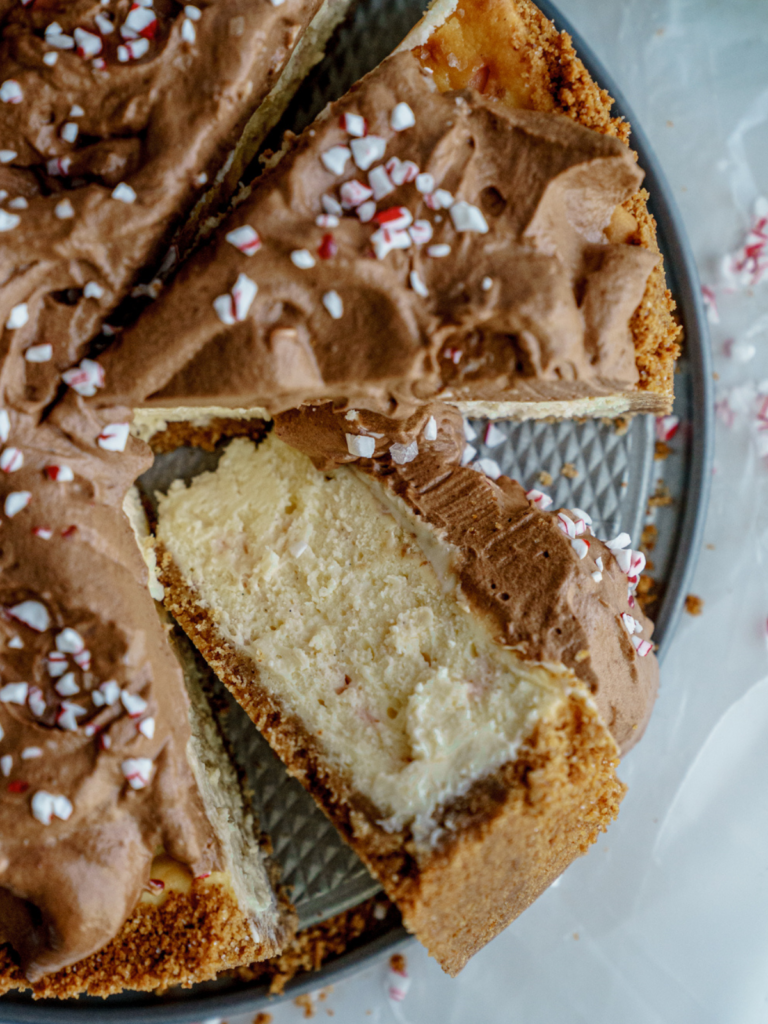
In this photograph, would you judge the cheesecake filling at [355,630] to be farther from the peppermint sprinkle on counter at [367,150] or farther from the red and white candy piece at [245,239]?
the peppermint sprinkle on counter at [367,150]

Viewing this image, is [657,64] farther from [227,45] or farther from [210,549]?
[210,549]

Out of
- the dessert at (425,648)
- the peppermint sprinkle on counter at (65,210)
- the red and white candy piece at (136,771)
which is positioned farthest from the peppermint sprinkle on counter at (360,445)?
the red and white candy piece at (136,771)

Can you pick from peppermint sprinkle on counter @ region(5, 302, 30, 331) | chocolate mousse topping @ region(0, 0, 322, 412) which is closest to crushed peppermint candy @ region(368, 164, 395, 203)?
chocolate mousse topping @ region(0, 0, 322, 412)

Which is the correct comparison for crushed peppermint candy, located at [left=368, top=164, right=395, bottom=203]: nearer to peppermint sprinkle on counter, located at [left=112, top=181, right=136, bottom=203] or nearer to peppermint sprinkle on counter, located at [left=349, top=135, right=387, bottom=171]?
peppermint sprinkle on counter, located at [left=349, top=135, right=387, bottom=171]

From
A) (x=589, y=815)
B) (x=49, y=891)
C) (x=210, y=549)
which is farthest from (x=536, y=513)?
(x=49, y=891)

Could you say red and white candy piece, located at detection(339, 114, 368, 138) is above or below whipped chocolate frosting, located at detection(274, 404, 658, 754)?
above
